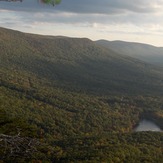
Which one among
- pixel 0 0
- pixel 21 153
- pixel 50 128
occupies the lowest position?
pixel 50 128

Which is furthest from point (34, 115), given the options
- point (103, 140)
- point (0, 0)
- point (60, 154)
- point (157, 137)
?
point (0, 0)

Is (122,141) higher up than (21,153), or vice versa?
(21,153)

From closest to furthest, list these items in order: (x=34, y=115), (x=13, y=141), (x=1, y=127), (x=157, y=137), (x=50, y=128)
→ 1. (x=13, y=141)
2. (x=1, y=127)
3. (x=157, y=137)
4. (x=50, y=128)
5. (x=34, y=115)

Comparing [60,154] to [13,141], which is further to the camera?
[60,154]

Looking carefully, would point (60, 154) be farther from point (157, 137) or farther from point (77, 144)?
point (157, 137)

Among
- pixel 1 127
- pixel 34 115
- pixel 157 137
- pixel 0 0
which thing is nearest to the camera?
pixel 1 127

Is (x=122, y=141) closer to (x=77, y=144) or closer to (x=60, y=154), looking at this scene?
(x=77, y=144)

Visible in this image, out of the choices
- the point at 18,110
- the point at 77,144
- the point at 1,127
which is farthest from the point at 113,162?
the point at 1,127

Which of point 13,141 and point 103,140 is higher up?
point 13,141

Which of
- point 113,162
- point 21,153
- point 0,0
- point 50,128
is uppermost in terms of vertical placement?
point 0,0
